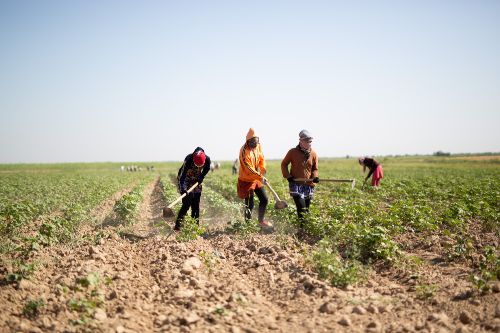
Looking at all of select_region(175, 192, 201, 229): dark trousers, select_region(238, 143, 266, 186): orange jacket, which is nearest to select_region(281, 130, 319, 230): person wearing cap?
select_region(238, 143, 266, 186): orange jacket

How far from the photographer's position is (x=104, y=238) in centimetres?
618

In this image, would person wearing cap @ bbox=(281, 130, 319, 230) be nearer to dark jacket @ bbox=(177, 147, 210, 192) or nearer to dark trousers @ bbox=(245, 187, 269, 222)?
dark trousers @ bbox=(245, 187, 269, 222)

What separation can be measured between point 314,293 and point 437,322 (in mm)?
1235

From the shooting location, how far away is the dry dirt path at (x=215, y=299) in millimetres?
3273

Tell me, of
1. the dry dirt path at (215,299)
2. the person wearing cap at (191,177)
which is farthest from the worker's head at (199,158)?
the dry dirt path at (215,299)

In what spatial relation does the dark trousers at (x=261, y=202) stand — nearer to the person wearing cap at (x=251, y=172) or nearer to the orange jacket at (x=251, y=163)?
the person wearing cap at (x=251, y=172)

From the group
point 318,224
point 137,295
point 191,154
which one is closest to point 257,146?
point 191,154

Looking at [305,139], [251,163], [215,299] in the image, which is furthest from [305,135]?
[215,299]

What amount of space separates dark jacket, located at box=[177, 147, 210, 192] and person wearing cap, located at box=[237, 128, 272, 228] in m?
0.73

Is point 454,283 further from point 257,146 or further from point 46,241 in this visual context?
point 46,241

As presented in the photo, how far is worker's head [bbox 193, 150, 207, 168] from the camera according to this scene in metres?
6.67

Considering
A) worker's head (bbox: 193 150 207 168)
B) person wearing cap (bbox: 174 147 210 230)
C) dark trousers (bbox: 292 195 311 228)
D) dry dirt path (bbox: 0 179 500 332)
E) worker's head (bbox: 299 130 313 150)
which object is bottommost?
dry dirt path (bbox: 0 179 500 332)

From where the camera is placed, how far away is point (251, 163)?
22.6 ft

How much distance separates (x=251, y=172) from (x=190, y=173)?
1.19 meters
